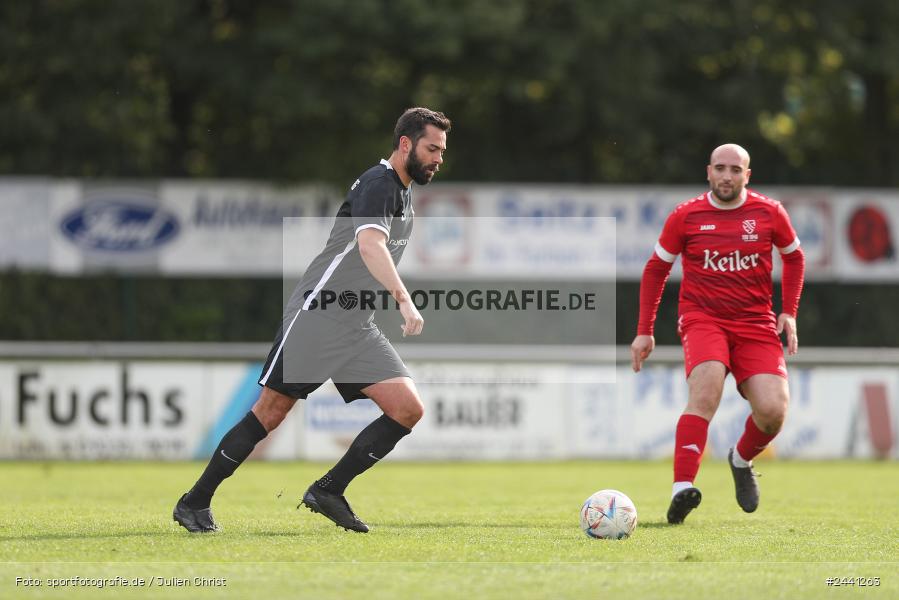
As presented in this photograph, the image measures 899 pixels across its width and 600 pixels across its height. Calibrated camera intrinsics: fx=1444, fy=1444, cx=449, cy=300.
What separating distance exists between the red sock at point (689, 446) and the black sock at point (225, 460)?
2.49m

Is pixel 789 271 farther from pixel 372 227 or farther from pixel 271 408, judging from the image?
pixel 271 408

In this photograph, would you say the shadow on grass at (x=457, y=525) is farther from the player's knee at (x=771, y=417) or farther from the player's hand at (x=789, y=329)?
the player's hand at (x=789, y=329)

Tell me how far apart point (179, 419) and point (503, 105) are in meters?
8.57

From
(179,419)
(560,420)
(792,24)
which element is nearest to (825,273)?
(792,24)

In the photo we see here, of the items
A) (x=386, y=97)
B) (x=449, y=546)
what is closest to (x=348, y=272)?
(x=449, y=546)

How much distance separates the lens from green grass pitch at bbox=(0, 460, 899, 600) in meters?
5.84

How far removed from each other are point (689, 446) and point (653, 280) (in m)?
1.16

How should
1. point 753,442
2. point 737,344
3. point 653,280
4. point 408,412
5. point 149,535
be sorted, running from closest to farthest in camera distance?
point 149,535 → point 408,412 → point 737,344 → point 753,442 → point 653,280

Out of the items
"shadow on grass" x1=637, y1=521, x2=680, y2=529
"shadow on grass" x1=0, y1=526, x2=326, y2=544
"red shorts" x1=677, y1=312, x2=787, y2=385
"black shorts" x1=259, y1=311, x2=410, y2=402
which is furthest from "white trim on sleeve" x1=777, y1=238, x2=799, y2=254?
"shadow on grass" x1=0, y1=526, x2=326, y2=544

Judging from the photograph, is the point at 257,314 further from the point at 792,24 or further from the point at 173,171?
the point at 792,24

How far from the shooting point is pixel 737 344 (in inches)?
348

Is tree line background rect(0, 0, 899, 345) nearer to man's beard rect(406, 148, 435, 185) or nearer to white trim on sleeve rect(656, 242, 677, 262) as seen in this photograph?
white trim on sleeve rect(656, 242, 677, 262)

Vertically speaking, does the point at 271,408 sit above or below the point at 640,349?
below

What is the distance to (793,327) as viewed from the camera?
9.00m
